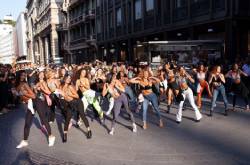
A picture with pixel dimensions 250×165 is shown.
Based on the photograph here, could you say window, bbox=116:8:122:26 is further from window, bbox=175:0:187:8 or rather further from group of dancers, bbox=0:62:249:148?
group of dancers, bbox=0:62:249:148

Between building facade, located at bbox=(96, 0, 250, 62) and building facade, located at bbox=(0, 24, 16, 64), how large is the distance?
102 meters

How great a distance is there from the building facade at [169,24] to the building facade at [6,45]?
4015 inches

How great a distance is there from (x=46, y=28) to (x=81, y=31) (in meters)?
25.9

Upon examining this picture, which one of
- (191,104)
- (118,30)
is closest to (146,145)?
(191,104)

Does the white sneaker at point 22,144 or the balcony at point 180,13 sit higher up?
the balcony at point 180,13

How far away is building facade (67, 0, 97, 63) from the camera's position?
49350mm

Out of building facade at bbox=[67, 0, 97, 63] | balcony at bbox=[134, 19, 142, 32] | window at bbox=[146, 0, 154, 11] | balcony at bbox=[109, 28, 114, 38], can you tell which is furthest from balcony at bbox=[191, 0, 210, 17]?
building facade at bbox=[67, 0, 97, 63]

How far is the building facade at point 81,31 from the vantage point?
49350 millimetres

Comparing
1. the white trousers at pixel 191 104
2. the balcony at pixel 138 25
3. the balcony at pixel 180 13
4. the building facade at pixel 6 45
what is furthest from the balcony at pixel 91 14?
the building facade at pixel 6 45

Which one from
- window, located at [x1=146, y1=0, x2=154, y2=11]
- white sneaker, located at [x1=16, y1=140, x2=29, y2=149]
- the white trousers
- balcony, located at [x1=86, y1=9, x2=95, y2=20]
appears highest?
balcony, located at [x1=86, y1=9, x2=95, y2=20]

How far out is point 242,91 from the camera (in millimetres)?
12039

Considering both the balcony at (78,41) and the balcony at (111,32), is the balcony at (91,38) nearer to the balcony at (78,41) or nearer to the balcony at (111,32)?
the balcony at (78,41)

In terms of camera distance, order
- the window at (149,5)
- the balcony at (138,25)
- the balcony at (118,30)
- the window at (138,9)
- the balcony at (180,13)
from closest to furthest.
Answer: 1. the balcony at (180,13)
2. the window at (149,5)
3. the balcony at (138,25)
4. the window at (138,9)
5. the balcony at (118,30)

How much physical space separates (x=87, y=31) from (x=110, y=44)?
10004 millimetres
